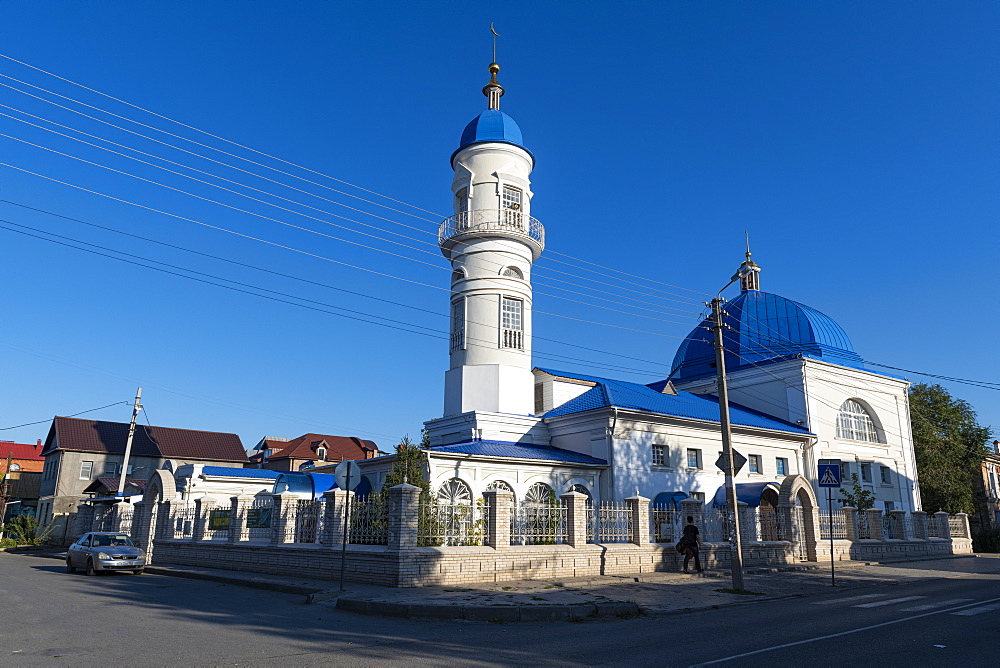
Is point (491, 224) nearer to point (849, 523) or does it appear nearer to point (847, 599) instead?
point (849, 523)

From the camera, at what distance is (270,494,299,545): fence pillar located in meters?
18.7

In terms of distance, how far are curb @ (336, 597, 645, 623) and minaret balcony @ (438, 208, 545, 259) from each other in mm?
19809

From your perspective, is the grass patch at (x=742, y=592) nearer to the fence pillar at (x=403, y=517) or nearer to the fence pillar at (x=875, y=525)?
the fence pillar at (x=403, y=517)

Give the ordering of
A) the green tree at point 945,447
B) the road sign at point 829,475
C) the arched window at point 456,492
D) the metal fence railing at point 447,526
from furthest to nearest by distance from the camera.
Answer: the green tree at point 945,447, the arched window at point 456,492, the road sign at point 829,475, the metal fence railing at point 447,526

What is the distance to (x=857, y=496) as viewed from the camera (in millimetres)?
33562

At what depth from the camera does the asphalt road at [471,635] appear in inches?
304

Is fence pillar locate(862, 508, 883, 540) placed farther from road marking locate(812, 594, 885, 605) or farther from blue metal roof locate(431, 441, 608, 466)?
road marking locate(812, 594, 885, 605)

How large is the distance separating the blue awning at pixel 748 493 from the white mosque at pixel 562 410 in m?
0.07

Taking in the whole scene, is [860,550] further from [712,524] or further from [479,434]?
[479,434]

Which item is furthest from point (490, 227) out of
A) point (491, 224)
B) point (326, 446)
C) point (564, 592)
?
point (326, 446)

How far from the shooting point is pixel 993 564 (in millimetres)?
23891

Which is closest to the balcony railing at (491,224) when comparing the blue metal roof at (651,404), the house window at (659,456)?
the blue metal roof at (651,404)

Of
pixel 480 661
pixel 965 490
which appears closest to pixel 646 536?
pixel 480 661

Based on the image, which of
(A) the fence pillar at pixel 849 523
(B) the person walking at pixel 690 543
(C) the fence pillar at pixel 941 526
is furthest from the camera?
(C) the fence pillar at pixel 941 526
